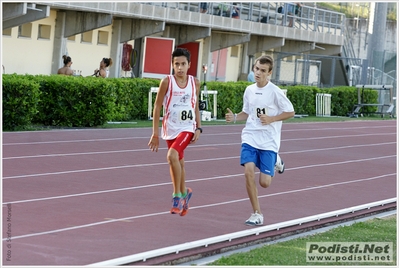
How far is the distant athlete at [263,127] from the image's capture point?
9008 millimetres

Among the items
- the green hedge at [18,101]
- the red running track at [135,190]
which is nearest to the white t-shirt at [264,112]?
the red running track at [135,190]

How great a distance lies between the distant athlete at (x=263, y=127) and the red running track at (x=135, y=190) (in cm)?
55

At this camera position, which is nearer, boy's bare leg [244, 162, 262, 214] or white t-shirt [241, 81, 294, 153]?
boy's bare leg [244, 162, 262, 214]

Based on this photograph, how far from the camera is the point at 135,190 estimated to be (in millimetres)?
10953

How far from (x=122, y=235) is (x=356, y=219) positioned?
11.0 ft

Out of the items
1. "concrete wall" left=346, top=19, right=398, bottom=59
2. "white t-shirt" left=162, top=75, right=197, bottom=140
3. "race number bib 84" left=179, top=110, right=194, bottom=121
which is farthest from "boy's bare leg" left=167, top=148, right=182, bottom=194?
"concrete wall" left=346, top=19, right=398, bottom=59

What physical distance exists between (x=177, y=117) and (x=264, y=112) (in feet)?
3.04

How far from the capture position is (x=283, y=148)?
18203mm

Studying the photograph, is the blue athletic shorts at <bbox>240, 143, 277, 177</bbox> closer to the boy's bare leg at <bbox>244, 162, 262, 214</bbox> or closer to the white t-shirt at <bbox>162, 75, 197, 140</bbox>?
the boy's bare leg at <bbox>244, 162, 262, 214</bbox>

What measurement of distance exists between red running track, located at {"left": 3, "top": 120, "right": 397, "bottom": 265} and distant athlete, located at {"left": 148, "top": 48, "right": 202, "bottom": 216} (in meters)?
0.42

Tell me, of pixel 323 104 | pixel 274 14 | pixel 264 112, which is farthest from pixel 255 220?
pixel 274 14

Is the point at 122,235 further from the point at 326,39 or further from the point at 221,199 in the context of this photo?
the point at 326,39

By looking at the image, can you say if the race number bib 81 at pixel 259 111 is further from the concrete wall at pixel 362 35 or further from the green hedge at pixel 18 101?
the concrete wall at pixel 362 35

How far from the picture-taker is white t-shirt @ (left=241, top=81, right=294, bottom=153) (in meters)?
9.04
